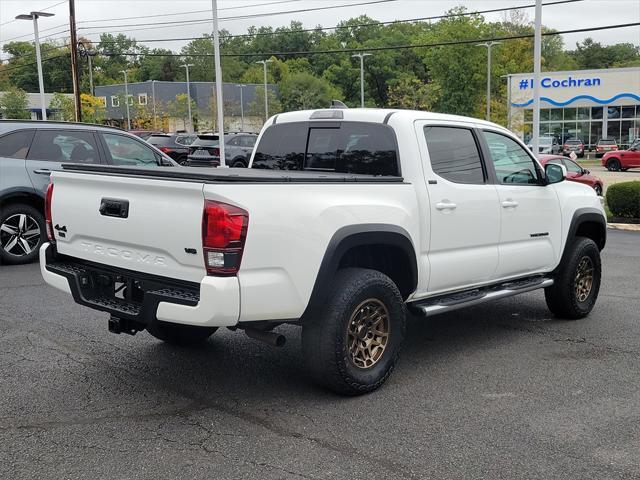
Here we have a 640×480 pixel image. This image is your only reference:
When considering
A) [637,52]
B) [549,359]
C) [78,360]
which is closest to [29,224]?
[78,360]

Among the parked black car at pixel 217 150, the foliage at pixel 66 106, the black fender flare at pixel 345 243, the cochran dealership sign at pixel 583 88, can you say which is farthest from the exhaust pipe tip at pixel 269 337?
the foliage at pixel 66 106

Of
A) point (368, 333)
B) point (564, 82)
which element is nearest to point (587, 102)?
point (564, 82)

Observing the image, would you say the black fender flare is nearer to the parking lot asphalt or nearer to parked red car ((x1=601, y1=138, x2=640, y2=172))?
the parking lot asphalt

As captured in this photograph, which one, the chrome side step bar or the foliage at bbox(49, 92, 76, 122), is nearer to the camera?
the chrome side step bar

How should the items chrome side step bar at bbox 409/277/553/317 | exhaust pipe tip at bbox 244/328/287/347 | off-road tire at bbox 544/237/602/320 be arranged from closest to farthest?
1. exhaust pipe tip at bbox 244/328/287/347
2. chrome side step bar at bbox 409/277/553/317
3. off-road tire at bbox 544/237/602/320

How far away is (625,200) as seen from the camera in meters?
16.0

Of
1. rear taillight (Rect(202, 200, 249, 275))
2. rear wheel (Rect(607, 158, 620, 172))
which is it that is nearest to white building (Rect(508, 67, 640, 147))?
rear wheel (Rect(607, 158, 620, 172))

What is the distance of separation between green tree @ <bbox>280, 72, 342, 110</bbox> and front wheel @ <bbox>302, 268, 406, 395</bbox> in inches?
3299

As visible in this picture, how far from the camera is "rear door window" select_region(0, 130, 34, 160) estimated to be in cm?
956

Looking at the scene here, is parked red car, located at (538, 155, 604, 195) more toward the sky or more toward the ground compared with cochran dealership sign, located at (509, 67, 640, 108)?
more toward the ground

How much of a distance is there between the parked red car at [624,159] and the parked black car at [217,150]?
21.0 m

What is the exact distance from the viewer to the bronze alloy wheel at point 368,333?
→ 4.70 meters

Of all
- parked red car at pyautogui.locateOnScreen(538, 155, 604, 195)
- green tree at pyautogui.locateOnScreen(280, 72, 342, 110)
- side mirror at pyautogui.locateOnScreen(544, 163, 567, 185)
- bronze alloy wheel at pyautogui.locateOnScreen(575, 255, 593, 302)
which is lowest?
bronze alloy wheel at pyautogui.locateOnScreen(575, 255, 593, 302)

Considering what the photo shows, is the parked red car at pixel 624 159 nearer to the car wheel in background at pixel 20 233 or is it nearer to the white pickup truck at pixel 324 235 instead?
the white pickup truck at pixel 324 235
